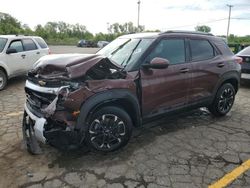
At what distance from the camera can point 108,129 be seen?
4.03 metres

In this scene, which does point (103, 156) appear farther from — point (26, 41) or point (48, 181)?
point (26, 41)

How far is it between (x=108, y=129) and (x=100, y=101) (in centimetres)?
48

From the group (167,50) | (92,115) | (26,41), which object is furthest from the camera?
(26,41)

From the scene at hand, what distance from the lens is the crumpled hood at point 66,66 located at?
3.71m

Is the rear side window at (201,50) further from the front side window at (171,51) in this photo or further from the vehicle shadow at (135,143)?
the vehicle shadow at (135,143)

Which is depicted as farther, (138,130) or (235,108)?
(235,108)

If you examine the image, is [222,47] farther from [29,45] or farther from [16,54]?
[29,45]

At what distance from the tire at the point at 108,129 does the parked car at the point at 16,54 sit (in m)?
5.75

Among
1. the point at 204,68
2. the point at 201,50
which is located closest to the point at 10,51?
the point at 201,50

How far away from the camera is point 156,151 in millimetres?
4395

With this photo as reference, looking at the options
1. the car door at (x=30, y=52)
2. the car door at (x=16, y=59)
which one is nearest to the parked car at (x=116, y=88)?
the car door at (x=16, y=59)

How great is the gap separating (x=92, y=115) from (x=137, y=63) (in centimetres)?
112

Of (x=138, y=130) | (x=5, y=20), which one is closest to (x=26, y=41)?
(x=138, y=130)

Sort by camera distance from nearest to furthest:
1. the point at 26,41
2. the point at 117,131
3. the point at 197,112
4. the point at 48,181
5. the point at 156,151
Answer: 1. the point at 48,181
2. the point at 117,131
3. the point at 156,151
4. the point at 197,112
5. the point at 26,41
